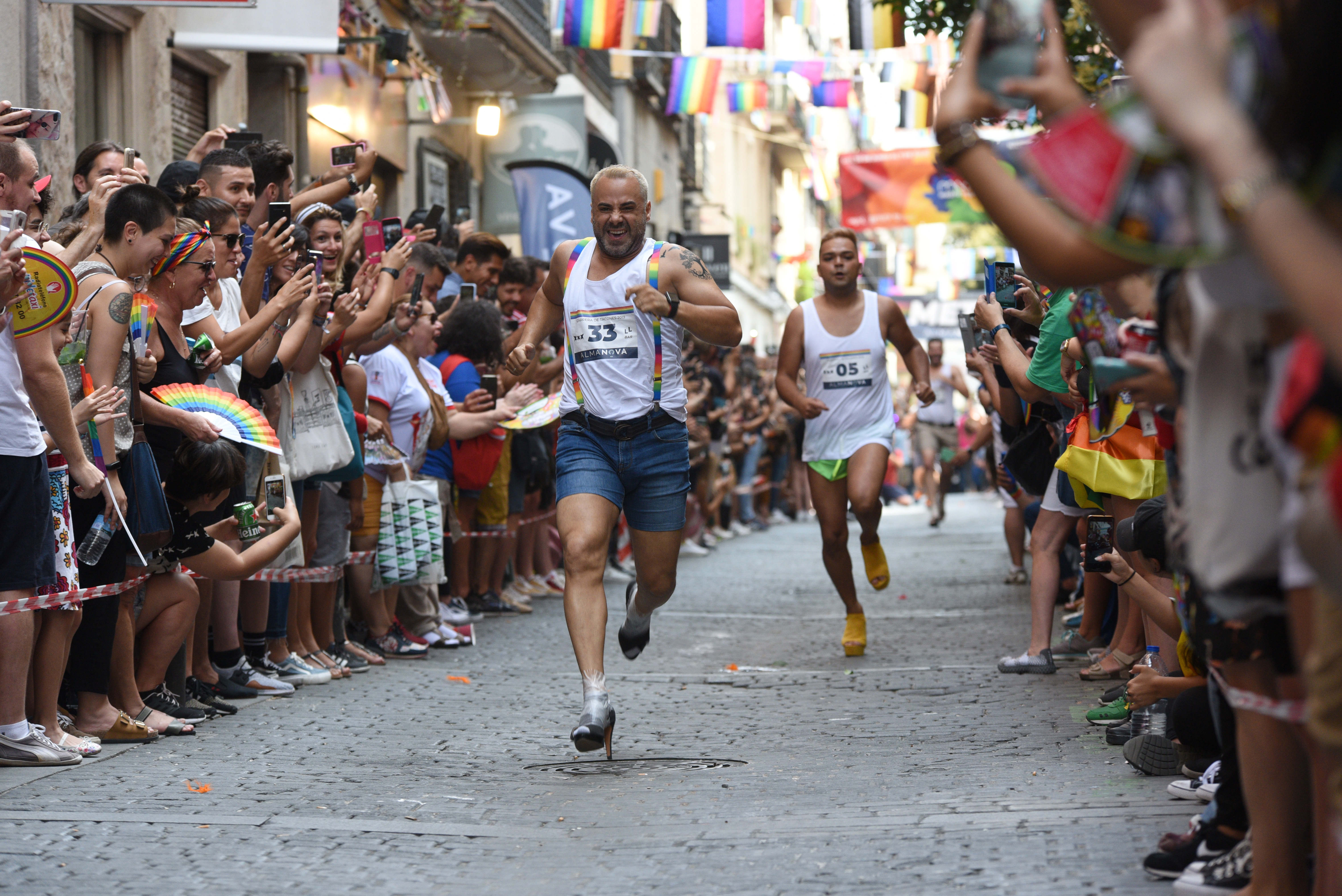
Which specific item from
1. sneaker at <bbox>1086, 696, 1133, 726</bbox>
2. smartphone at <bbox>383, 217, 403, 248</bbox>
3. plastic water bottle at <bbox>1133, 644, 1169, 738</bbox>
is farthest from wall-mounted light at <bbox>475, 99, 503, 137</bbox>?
plastic water bottle at <bbox>1133, 644, 1169, 738</bbox>

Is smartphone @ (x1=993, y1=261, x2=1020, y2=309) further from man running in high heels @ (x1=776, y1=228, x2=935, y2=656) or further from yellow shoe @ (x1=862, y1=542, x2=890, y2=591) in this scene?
yellow shoe @ (x1=862, y1=542, x2=890, y2=591)

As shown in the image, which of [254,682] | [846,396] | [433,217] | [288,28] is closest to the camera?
[254,682]

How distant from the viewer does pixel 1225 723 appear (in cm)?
396

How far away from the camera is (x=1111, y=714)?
21.0ft

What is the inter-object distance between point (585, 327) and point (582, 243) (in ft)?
1.35

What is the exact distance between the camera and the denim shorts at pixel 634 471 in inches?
255

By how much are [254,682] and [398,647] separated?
166cm

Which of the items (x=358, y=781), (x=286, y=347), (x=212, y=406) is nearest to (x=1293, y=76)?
(x=358, y=781)

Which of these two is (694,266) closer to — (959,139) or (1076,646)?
(1076,646)

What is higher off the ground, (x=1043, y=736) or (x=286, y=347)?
(x=286, y=347)

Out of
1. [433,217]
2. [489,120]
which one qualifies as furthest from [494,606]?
[489,120]

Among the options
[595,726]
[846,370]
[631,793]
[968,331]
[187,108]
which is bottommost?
[631,793]

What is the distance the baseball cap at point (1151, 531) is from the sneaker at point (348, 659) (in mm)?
4687

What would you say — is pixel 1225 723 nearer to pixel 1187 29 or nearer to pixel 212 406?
pixel 1187 29
